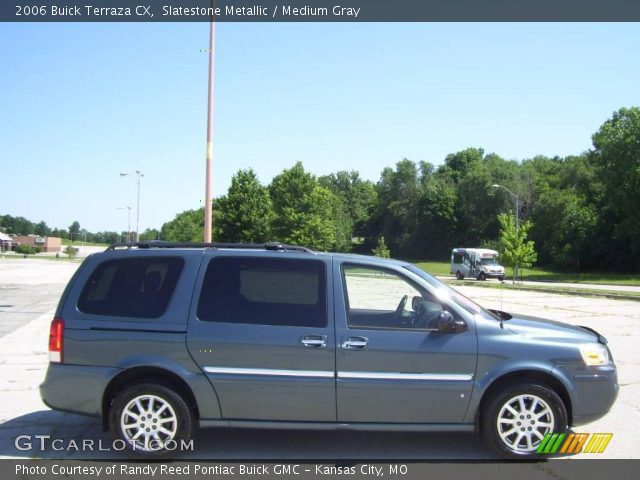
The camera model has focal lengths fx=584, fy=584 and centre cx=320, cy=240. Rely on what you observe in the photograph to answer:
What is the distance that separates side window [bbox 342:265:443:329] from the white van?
41.5m

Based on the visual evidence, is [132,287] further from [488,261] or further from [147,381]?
[488,261]

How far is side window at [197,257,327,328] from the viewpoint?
16.3 ft

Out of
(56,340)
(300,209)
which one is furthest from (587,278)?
(56,340)

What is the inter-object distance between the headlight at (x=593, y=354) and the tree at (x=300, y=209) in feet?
180

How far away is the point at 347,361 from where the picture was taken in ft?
15.7

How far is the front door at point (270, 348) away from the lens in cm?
479

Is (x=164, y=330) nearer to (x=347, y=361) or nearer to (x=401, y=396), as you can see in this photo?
(x=347, y=361)

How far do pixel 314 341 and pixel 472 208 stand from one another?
92372 millimetres

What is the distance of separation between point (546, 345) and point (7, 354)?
8.53 metres

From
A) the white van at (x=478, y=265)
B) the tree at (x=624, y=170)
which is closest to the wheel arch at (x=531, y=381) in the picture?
the white van at (x=478, y=265)

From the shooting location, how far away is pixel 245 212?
6166 centimetres

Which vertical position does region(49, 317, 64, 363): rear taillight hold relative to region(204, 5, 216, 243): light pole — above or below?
below

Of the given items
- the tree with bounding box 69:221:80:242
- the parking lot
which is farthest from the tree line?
the tree with bounding box 69:221:80:242

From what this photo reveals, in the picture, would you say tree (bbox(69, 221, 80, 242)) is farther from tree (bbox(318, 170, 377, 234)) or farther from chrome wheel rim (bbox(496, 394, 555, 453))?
chrome wheel rim (bbox(496, 394, 555, 453))
